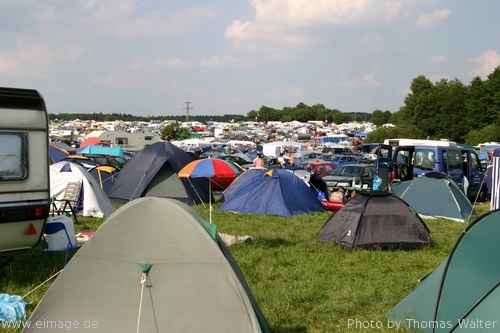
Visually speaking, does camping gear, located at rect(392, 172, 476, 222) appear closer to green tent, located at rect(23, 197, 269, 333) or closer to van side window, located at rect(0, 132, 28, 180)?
van side window, located at rect(0, 132, 28, 180)

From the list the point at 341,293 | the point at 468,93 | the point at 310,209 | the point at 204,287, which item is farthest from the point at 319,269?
the point at 468,93

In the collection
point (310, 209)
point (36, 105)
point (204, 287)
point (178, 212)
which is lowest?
point (310, 209)

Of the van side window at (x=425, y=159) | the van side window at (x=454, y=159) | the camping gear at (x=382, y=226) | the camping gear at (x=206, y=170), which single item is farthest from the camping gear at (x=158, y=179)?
the van side window at (x=454, y=159)

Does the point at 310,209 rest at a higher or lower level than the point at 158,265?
lower

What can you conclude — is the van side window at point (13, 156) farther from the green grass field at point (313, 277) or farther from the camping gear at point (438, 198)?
the camping gear at point (438, 198)

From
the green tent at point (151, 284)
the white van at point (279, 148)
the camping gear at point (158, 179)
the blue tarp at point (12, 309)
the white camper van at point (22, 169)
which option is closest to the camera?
A: the green tent at point (151, 284)

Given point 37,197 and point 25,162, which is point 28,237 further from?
point 25,162

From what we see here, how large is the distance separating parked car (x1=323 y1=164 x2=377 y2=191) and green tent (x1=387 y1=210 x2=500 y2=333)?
11384 millimetres

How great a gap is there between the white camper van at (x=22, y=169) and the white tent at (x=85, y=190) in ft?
20.6

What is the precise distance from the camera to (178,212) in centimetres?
477

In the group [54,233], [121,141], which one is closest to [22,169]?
[54,233]

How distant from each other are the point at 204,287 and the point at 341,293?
117 inches

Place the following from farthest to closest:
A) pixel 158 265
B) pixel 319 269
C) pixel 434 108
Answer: pixel 434 108
pixel 319 269
pixel 158 265

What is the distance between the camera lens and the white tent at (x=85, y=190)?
13.8m
